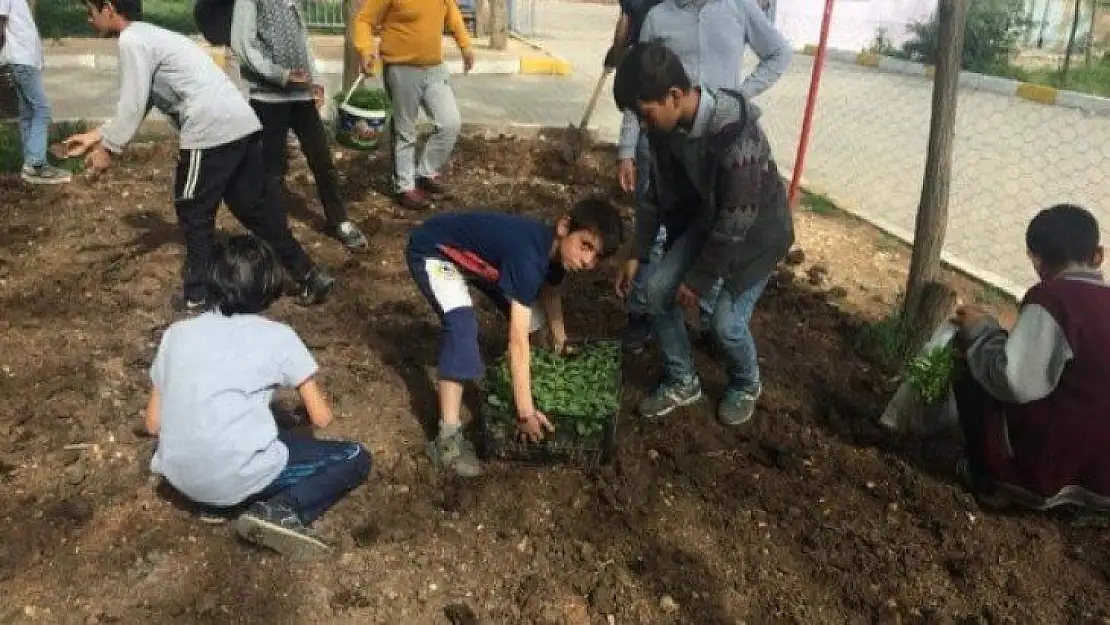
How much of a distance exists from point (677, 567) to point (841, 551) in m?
0.55

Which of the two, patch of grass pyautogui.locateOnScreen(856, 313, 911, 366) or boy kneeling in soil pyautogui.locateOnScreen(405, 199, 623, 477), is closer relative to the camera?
boy kneeling in soil pyautogui.locateOnScreen(405, 199, 623, 477)

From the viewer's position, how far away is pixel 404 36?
5.48 m

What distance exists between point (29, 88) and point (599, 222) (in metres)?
4.98

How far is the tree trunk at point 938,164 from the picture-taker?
3.82 meters

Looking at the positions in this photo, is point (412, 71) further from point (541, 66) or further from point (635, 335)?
point (541, 66)

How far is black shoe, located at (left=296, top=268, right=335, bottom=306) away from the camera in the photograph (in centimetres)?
448

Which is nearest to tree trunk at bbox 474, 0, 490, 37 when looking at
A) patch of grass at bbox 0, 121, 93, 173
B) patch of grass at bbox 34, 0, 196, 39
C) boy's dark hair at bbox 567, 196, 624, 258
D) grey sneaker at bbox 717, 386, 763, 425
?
patch of grass at bbox 34, 0, 196, 39

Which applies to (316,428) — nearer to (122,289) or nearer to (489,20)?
(122,289)

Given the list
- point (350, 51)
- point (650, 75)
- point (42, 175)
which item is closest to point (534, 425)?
point (650, 75)

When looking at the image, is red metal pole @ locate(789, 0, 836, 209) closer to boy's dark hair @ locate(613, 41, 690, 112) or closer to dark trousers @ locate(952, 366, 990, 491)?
dark trousers @ locate(952, 366, 990, 491)

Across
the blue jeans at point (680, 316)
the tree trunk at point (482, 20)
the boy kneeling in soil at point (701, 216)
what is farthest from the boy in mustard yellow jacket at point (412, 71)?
the tree trunk at point (482, 20)

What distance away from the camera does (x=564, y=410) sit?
119 inches

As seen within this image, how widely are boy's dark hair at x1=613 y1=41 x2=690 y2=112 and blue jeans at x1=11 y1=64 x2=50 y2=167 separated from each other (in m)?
4.89

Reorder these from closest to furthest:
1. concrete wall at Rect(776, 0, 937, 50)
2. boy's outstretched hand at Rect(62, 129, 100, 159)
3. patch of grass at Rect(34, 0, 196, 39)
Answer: boy's outstretched hand at Rect(62, 129, 100, 159)
patch of grass at Rect(34, 0, 196, 39)
concrete wall at Rect(776, 0, 937, 50)
